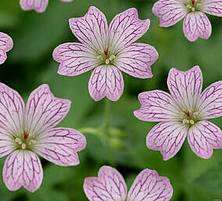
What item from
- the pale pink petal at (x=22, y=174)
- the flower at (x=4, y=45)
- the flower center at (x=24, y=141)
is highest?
the flower at (x=4, y=45)

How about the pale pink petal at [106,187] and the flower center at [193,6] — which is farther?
the flower center at [193,6]

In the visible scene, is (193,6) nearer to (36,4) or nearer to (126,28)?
(126,28)

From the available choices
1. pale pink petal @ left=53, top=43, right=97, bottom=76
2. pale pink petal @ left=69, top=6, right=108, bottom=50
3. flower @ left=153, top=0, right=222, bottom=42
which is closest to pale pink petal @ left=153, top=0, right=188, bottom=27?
flower @ left=153, top=0, right=222, bottom=42

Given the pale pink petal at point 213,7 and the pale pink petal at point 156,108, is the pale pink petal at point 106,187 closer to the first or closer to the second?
the pale pink petal at point 156,108

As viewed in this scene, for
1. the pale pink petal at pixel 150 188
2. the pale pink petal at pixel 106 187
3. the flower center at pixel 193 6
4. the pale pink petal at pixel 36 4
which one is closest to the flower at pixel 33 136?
the pale pink petal at pixel 106 187

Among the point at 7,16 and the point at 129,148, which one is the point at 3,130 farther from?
the point at 7,16

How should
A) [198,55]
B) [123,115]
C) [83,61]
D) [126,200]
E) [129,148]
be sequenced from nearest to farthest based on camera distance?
1. [126,200]
2. [83,61]
3. [129,148]
4. [123,115]
5. [198,55]

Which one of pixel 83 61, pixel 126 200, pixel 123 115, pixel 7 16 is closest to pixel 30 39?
pixel 7 16

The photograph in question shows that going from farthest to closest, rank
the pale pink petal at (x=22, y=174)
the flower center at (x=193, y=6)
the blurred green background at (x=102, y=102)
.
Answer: the blurred green background at (x=102, y=102) < the flower center at (x=193, y=6) < the pale pink petal at (x=22, y=174)
